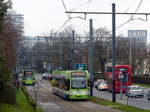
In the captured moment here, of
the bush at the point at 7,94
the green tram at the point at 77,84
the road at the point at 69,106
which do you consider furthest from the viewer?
the green tram at the point at 77,84

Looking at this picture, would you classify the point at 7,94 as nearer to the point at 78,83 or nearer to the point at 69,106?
the point at 69,106

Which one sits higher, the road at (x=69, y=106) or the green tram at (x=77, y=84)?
the green tram at (x=77, y=84)

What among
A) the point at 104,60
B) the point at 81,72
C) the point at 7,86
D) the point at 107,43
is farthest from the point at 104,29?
the point at 7,86

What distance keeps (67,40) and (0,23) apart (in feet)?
191

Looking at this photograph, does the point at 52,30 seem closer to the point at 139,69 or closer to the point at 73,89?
the point at 139,69

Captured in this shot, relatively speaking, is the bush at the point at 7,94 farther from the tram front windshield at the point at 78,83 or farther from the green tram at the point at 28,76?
the green tram at the point at 28,76

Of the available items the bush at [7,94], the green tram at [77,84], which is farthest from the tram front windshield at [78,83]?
the bush at [7,94]

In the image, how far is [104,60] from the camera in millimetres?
109938

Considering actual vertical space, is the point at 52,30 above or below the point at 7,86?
above

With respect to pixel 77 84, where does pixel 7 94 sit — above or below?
below

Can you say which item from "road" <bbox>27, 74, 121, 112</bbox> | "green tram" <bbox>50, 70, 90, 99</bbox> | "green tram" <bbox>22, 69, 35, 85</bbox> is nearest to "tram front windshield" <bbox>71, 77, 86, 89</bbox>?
"green tram" <bbox>50, 70, 90, 99</bbox>

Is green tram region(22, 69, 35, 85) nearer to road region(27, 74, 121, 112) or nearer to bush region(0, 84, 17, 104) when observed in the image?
road region(27, 74, 121, 112)

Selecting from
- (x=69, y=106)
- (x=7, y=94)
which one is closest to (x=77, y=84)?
(x=69, y=106)

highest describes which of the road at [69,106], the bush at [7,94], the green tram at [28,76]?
the green tram at [28,76]
